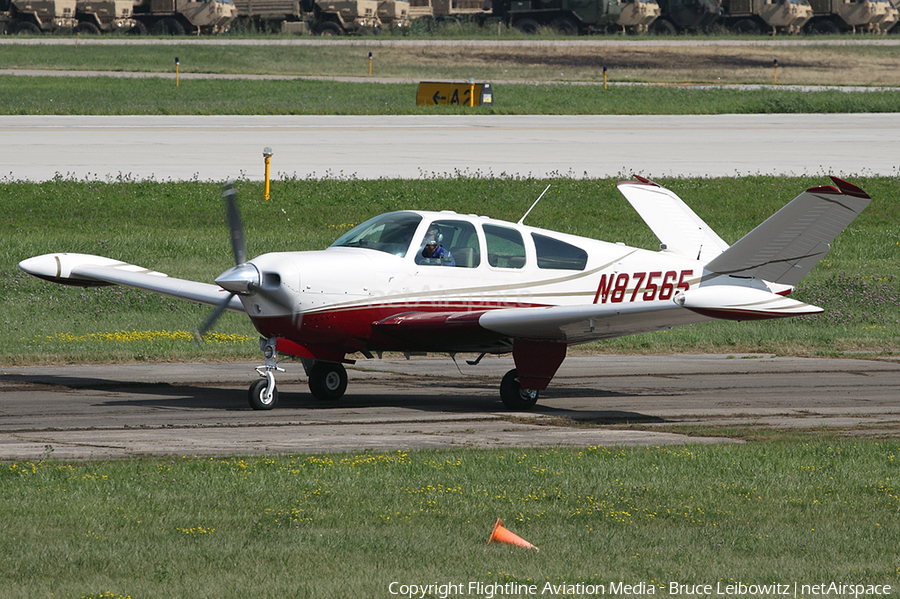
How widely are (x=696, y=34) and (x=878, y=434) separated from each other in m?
72.3

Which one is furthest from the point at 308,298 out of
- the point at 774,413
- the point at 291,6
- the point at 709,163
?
the point at 291,6

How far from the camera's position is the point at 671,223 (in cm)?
1606

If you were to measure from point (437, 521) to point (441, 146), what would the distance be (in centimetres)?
2963

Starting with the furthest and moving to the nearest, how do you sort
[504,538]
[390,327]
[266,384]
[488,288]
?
[488,288] → [390,327] → [266,384] → [504,538]

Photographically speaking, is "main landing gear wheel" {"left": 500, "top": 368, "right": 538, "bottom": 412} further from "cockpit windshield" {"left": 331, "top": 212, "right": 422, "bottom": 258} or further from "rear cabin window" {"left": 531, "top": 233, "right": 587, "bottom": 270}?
"cockpit windshield" {"left": 331, "top": 212, "right": 422, "bottom": 258}

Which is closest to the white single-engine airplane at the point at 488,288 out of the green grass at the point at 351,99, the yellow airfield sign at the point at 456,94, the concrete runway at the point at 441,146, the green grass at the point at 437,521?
the green grass at the point at 437,521

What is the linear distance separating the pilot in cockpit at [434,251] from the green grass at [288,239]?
18.8ft

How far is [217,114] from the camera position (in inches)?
1746

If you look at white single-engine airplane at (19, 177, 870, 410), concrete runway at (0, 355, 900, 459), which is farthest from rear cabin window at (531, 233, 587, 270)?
concrete runway at (0, 355, 900, 459)

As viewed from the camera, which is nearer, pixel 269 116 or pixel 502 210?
pixel 502 210

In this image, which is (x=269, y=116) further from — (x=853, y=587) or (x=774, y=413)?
(x=853, y=587)

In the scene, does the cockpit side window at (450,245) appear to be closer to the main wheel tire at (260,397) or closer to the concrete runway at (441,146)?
the main wheel tire at (260,397)

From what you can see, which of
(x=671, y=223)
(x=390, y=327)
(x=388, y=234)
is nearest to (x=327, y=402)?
(x=390, y=327)

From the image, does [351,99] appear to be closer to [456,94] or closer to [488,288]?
[456,94]
